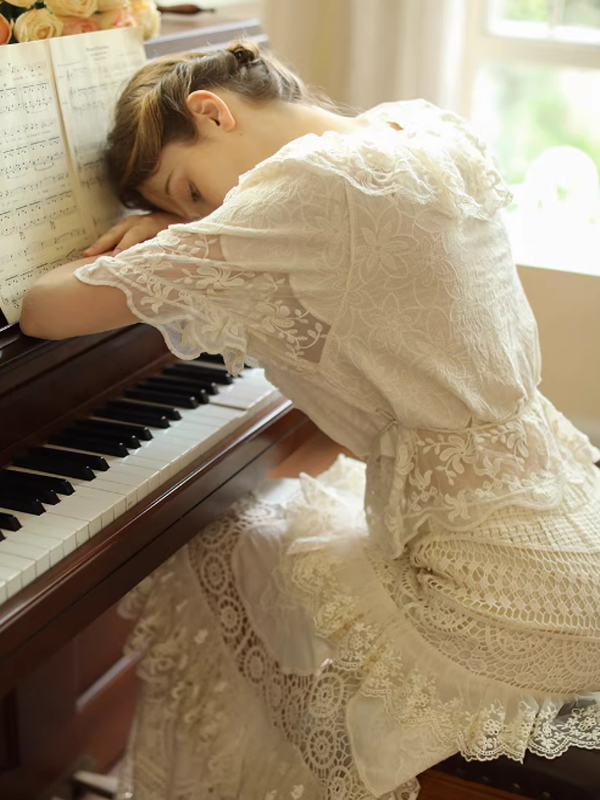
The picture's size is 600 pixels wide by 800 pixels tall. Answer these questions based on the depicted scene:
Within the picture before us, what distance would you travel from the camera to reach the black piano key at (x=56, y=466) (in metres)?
1.42

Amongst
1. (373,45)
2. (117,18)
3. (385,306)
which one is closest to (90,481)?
(385,306)

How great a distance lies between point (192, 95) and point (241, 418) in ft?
1.72

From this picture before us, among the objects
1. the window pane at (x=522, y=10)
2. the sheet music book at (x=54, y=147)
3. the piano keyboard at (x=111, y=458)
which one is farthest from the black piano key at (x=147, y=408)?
the window pane at (x=522, y=10)

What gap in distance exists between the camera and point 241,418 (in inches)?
65.8

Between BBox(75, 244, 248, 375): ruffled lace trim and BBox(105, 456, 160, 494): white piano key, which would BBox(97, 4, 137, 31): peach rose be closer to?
BBox(75, 244, 248, 375): ruffled lace trim

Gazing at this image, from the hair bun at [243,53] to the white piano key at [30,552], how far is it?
2.65 feet

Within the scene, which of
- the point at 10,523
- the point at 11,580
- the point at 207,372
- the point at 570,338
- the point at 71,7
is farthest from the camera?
the point at 570,338

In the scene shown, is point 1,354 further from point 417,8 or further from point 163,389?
point 417,8

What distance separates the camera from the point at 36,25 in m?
1.54

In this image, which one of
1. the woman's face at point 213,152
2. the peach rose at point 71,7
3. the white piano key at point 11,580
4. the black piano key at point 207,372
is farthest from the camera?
the black piano key at point 207,372

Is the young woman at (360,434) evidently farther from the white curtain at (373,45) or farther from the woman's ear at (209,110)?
the white curtain at (373,45)

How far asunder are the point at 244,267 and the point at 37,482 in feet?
1.38

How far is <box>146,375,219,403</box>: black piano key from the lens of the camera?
1.74 m

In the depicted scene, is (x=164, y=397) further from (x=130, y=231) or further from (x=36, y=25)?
(x=36, y=25)
